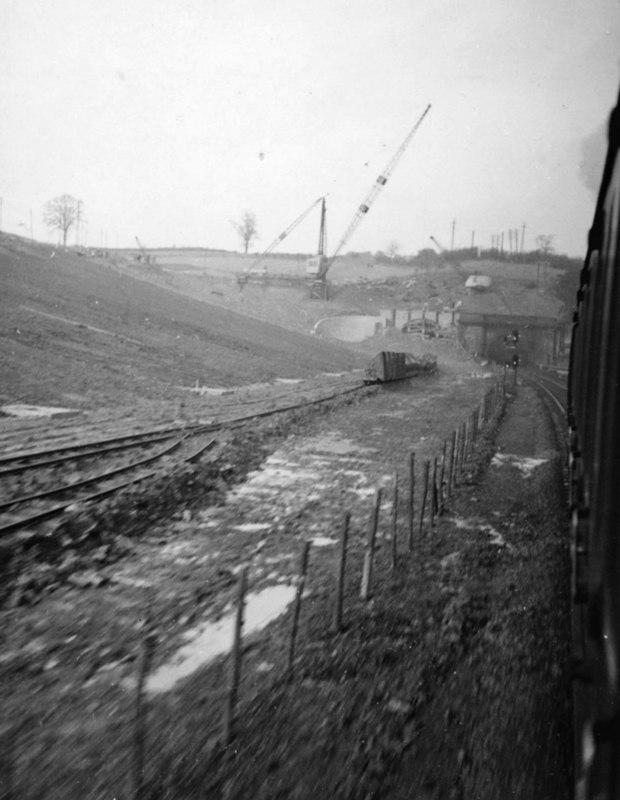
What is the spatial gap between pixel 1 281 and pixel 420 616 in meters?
40.2

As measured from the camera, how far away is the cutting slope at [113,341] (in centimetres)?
2277

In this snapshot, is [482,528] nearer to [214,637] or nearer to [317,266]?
[214,637]

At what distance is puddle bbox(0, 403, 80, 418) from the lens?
17109 millimetres

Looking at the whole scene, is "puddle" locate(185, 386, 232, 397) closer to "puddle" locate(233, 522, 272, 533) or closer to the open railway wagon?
the open railway wagon

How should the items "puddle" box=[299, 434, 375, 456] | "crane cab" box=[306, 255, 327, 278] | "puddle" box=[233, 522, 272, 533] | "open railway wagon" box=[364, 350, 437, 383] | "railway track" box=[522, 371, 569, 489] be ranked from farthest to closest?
"crane cab" box=[306, 255, 327, 278], "open railway wagon" box=[364, 350, 437, 383], "puddle" box=[299, 434, 375, 456], "railway track" box=[522, 371, 569, 489], "puddle" box=[233, 522, 272, 533]

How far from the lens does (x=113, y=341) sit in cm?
3250

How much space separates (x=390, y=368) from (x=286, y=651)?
27.7 meters

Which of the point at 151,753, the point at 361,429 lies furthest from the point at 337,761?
the point at 361,429

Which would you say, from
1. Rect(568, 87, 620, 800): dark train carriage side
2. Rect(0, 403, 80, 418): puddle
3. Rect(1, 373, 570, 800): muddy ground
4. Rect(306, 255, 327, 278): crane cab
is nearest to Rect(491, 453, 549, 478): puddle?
Rect(1, 373, 570, 800): muddy ground

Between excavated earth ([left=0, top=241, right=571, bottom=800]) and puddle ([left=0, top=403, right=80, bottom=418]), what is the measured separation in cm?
867

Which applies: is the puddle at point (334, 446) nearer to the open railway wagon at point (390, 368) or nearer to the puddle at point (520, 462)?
the puddle at point (520, 462)

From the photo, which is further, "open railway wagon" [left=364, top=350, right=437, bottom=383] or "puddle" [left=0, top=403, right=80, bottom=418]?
"open railway wagon" [left=364, top=350, right=437, bottom=383]

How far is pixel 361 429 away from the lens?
1898cm

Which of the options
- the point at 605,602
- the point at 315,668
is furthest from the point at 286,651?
the point at 605,602
